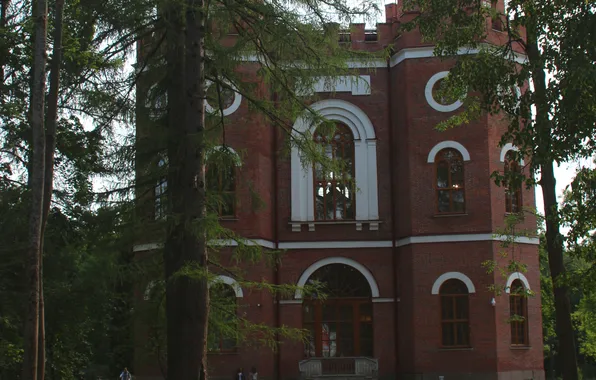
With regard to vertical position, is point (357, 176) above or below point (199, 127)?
above

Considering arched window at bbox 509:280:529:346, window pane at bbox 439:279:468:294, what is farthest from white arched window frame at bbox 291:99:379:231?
arched window at bbox 509:280:529:346

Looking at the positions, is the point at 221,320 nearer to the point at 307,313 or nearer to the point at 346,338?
the point at 307,313

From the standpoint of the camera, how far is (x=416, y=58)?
26578 mm

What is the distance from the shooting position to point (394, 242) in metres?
26.8

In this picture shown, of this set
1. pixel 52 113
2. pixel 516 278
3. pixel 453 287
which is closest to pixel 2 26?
pixel 52 113

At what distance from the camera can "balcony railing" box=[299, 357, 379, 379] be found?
25.5 m

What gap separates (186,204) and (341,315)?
14.0 m

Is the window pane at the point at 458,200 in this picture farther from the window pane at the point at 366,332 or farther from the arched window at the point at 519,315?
the window pane at the point at 366,332

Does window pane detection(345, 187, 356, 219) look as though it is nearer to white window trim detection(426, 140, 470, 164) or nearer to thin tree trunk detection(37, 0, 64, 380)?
white window trim detection(426, 140, 470, 164)

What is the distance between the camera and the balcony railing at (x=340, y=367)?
25.5 metres

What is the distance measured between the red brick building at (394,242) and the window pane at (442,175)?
41 mm

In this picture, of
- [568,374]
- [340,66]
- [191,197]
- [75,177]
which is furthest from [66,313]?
[568,374]

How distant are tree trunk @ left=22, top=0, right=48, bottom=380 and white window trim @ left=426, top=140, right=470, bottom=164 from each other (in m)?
14.6

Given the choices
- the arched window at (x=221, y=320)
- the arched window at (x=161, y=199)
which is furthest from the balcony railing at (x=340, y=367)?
the arched window at (x=161, y=199)
